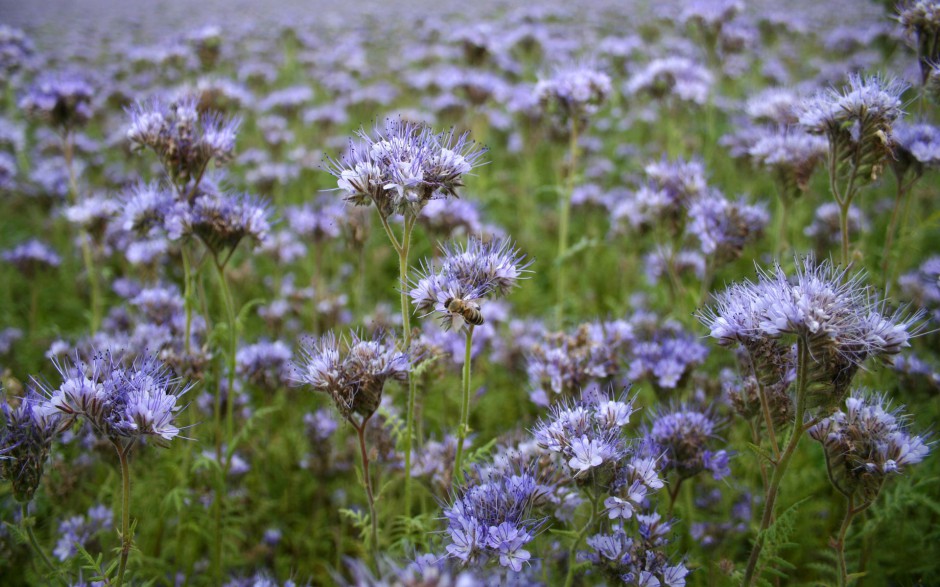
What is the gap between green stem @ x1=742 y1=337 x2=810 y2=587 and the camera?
6.69ft

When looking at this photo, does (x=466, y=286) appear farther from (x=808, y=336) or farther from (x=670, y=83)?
(x=670, y=83)

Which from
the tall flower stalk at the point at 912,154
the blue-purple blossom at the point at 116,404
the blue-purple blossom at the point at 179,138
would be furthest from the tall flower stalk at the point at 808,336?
the blue-purple blossom at the point at 179,138

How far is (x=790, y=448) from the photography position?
2123 mm

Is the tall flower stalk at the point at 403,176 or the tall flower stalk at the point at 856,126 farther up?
the tall flower stalk at the point at 856,126

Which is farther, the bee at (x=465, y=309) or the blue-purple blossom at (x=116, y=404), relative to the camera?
the bee at (x=465, y=309)

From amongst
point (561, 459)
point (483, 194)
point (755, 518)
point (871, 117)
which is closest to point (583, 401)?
point (561, 459)

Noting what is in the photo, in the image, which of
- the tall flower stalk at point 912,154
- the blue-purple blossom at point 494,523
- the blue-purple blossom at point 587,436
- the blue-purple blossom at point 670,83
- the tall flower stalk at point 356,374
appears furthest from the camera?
the blue-purple blossom at point 670,83

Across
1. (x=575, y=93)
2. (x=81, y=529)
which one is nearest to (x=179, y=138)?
(x=81, y=529)

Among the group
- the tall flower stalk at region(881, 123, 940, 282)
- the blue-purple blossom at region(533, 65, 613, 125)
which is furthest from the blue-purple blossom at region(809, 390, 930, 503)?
the blue-purple blossom at region(533, 65, 613, 125)

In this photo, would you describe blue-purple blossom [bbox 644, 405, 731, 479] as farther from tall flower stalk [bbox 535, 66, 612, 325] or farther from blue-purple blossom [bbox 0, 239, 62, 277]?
blue-purple blossom [bbox 0, 239, 62, 277]

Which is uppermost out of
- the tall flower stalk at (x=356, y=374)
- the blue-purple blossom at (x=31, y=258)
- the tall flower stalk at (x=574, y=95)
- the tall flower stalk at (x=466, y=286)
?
the tall flower stalk at (x=574, y=95)

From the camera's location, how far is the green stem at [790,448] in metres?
2.04

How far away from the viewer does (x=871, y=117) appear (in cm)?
269

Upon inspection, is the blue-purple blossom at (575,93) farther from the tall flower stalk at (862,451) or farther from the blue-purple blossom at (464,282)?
the tall flower stalk at (862,451)
